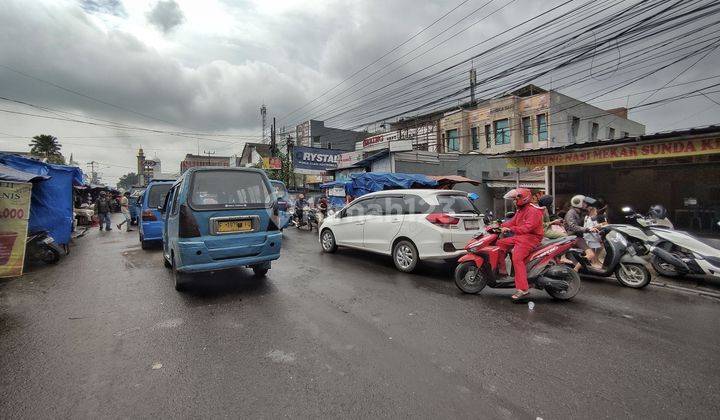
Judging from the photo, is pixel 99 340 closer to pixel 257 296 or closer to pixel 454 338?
pixel 257 296

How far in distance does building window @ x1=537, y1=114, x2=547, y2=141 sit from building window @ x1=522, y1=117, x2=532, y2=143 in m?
0.66

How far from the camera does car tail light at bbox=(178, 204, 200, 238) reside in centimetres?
505

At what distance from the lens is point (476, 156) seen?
74.7 feet

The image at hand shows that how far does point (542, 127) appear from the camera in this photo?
26.0 metres

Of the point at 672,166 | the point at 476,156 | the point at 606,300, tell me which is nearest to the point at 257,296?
the point at 606,300

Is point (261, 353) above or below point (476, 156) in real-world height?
below

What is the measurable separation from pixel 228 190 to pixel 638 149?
437 inches

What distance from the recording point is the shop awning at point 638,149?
8711 millimetres

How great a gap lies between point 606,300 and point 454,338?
3160 mm

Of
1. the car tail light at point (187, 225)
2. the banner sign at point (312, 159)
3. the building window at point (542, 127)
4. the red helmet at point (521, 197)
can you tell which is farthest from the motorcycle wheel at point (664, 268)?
the banner sign at point (312, 159)

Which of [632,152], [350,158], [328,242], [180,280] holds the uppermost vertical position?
[350,158]

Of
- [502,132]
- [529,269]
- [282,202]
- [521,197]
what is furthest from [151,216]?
[502,132]

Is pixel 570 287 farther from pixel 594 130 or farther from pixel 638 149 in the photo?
pixel 594 130

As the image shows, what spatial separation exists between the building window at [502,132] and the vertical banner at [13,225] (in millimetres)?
27711
